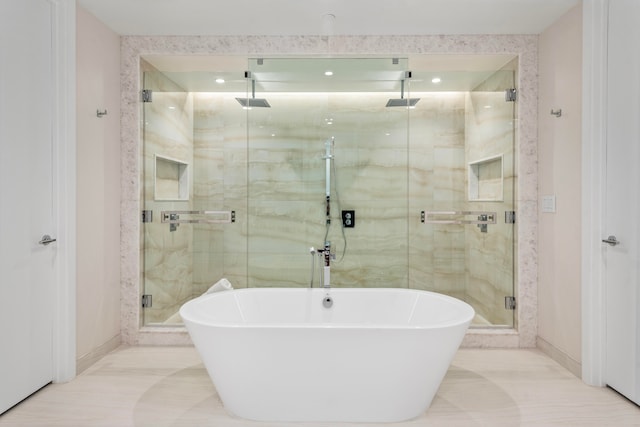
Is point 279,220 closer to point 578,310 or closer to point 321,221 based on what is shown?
point 321,221

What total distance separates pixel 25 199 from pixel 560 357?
11.6ft

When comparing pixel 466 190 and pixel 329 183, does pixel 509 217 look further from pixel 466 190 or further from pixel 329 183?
pixel 329 183

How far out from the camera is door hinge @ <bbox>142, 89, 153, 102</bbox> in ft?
9.44

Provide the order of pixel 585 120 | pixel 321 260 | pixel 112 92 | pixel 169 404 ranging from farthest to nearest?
pixel 321 260
pixel 112 92
pixel 585 120
pixel 169 404

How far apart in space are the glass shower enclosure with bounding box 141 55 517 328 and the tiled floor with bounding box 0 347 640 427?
556 mm

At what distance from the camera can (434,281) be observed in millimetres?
3023

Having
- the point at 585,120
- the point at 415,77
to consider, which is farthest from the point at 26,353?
the point at 585,120

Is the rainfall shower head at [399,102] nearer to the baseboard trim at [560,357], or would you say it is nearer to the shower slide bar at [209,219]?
the shower slide bar at [209,219]

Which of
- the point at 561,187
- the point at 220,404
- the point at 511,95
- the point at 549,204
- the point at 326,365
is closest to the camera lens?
the point at 326,365

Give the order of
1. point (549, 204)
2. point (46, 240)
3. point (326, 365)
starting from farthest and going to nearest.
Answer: point (549, 204) < point (46, 240) < point (326, 365)

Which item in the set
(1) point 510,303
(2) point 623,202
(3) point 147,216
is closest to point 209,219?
(3) point 147,216

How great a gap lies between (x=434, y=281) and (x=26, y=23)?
3.25 meters

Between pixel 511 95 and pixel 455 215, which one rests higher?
pixel 511 95

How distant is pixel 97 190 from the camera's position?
256cm
